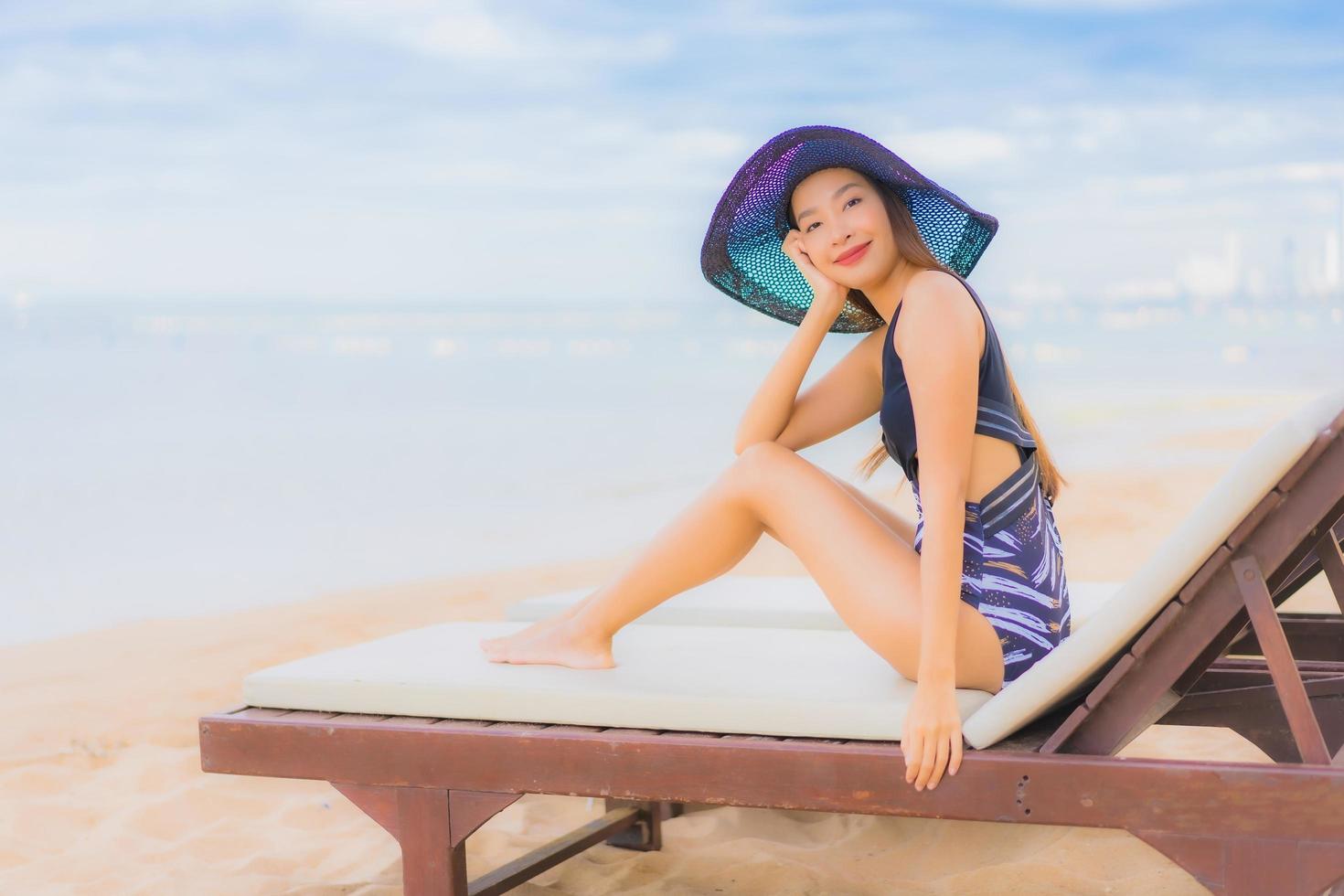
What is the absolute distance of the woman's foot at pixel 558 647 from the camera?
8.10 ft

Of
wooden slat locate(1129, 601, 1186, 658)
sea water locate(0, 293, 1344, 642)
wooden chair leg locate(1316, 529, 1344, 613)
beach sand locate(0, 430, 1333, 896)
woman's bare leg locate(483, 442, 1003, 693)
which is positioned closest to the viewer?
wooden slat locate(1129, 601, 1186, 658)

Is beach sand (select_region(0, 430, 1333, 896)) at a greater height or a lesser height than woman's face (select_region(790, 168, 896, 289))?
lesser

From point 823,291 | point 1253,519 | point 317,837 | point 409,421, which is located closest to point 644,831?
point 317,837

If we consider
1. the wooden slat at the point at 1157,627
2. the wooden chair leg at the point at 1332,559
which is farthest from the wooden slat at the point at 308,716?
the wooden chair leg at the point at 1332,559

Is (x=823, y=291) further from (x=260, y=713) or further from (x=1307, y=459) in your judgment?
(x=260, y=713)

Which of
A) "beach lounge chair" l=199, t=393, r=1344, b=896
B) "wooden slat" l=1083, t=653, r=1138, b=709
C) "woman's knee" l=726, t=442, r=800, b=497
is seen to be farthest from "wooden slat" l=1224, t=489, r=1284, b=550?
"woman's knee" l=726, t=442, r=800, b=497

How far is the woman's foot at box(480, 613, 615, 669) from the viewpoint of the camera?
2.47 metres

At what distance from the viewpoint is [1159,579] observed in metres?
1.90

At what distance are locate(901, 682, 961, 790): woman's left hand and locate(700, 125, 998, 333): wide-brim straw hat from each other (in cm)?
106

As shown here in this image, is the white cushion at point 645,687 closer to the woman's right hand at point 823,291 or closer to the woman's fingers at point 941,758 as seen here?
the woman's fingers at point 941,758

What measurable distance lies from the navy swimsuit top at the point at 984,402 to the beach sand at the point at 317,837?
1170 mm

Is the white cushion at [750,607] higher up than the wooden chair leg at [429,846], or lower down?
higher up

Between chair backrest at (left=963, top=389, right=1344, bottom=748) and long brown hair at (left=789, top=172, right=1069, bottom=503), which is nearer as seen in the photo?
chair backrest at (left=963, top=389, right=1344, bottom=748)

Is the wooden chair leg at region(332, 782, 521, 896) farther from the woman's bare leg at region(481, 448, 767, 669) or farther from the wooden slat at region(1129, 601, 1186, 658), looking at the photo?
the wooden slat at region(1129, 601, 1186, 658)
